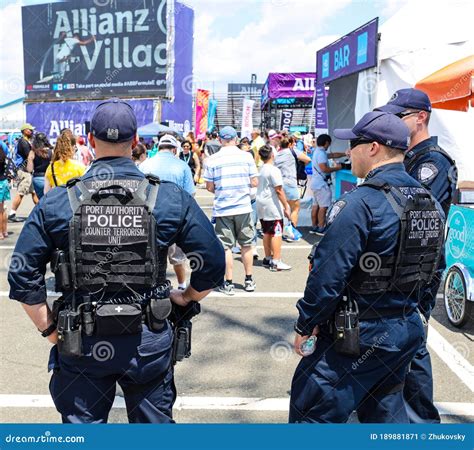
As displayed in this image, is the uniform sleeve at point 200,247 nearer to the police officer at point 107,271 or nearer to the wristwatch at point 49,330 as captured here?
the police officer at point 107,271

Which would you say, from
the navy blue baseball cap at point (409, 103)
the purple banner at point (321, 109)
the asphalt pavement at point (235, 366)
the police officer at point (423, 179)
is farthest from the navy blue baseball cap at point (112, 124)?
the purple banner at point (321, 109)

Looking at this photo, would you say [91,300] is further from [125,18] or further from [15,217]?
[125,18]

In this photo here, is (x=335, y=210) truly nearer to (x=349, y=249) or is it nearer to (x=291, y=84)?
(x=349, y=249)

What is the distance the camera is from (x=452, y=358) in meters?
4.34

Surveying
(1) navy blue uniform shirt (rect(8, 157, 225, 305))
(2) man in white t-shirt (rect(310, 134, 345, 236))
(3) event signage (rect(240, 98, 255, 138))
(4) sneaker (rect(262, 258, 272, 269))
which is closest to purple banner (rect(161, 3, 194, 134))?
(3) event signage (rect(240, 98, 255, 138))

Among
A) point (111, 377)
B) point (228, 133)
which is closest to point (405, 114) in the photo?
point (111, 377)

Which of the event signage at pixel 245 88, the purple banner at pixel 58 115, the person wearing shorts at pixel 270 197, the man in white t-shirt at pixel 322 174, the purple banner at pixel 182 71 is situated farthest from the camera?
the event signage at pixel 245 88

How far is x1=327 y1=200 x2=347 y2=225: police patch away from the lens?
2.26 meters

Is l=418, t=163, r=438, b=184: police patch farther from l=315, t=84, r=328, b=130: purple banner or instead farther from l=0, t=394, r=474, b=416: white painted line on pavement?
l=315, t=84, r=328, b=130: purple banner

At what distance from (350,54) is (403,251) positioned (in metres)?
7.32

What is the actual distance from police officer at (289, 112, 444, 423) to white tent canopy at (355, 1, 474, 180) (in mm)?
5568

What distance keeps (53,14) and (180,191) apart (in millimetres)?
37227

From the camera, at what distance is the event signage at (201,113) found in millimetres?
23172

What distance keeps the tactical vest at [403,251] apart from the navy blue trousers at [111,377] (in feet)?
2.99
